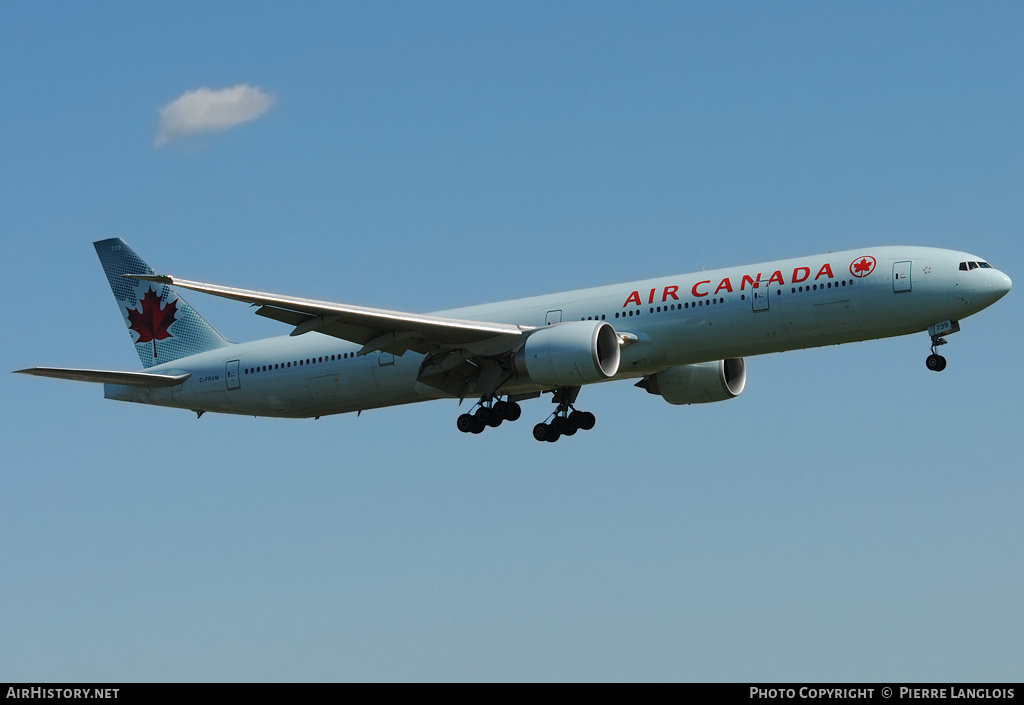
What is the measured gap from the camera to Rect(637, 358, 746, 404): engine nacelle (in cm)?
4409

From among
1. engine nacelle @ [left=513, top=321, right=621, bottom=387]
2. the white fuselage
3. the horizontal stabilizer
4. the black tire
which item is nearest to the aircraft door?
the white fuselage

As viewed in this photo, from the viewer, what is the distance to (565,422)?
43969mm

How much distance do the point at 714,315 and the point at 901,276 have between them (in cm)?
509

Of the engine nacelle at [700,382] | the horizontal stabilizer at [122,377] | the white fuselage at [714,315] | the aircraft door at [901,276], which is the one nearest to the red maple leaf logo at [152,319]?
the horizontal stabilizer at [122,377]

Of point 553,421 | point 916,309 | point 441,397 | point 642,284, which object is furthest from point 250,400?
point 916,309

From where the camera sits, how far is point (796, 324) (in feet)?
121

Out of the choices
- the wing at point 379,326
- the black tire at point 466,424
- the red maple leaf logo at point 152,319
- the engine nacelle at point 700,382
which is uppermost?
the red maple leaf logo at point 152,319

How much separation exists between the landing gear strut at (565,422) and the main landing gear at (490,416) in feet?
8.13

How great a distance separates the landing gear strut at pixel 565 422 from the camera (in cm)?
4394

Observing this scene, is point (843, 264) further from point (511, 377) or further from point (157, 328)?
point (157, 328)

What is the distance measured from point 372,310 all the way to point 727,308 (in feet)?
32.9

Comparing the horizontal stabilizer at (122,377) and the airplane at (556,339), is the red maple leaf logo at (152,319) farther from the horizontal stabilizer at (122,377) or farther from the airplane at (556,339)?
the horizontal stabilizer at (122,377)
